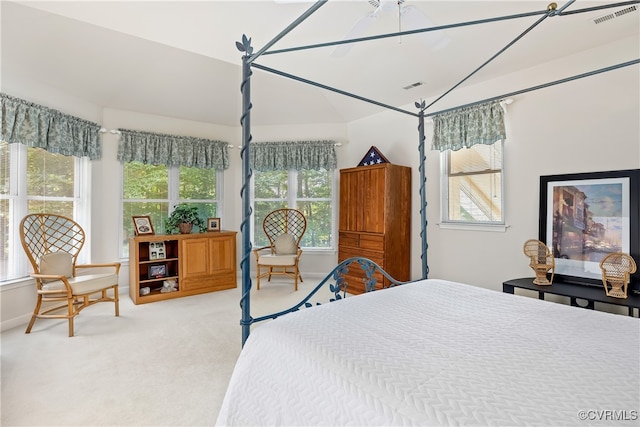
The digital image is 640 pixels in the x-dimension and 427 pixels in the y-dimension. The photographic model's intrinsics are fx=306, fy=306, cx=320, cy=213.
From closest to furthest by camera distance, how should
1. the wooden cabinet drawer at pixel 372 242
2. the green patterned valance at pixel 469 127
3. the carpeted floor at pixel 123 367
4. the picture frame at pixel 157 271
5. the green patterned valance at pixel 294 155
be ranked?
the carpeted floor at pixel 123 367 → the green patterned valance at pixel 469 127 → the wooden cabinet drawer at pixel 372 242 → the picture frame at pixel 157 271 → the green patterned valance at pixel 294 155

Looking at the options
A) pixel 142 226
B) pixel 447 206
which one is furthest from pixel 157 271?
pixel 447 206

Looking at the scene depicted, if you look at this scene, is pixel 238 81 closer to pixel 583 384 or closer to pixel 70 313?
pixel 70 313

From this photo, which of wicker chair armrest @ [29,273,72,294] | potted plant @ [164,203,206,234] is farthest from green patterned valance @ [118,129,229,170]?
wicker chair armrest @ [29,273,72,294]

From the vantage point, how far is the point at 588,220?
2.81m

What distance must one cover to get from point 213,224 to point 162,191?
0.98 metres

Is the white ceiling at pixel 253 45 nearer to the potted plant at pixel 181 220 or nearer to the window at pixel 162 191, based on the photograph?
the window at pixel 162 191

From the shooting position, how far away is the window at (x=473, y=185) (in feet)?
11.6

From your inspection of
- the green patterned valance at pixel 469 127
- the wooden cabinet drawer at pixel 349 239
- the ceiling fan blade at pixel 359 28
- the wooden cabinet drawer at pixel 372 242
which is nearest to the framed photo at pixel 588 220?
the green patterned valance at pixel 469 127

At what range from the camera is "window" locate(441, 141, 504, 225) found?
3.54 meters

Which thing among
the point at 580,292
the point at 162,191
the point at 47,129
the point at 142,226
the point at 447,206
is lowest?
the point at 580,292

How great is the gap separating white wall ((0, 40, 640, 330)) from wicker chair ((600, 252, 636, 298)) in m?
0.68

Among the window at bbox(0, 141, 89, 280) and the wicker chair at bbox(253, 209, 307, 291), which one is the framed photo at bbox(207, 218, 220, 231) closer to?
the wicker chair at bbox(253, 209, 307, 291)

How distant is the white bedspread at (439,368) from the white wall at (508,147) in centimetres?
204

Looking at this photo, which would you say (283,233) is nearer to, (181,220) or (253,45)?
(181,220)
